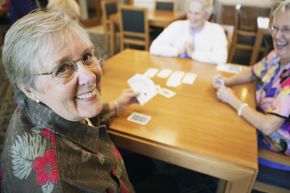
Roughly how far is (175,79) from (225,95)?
0.41 m

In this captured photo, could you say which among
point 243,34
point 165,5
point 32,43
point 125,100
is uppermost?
point 32,43

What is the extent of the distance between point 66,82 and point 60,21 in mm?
193

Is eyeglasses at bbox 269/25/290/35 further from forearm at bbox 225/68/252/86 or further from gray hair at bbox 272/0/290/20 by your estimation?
forearm at bbox 225/68/252/86

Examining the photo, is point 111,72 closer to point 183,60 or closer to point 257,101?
point 183,60

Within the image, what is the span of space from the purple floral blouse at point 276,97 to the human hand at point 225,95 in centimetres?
19

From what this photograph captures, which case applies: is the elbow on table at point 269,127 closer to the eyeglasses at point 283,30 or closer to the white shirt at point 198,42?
the eyeglasses at point 283,30

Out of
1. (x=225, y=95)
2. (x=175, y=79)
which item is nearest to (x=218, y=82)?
(x=225, y=95)

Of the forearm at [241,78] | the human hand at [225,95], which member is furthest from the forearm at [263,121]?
the forearm at [241,78]

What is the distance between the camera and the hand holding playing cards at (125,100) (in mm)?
1256

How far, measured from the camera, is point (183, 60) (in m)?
2.01

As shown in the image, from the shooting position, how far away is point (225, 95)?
134 centimetres

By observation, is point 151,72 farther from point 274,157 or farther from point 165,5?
point 165,5

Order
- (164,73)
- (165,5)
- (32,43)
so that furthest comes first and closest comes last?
(165,5) < (164,73) < (32,43)

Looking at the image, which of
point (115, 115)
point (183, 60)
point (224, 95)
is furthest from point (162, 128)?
point (183, 60)
